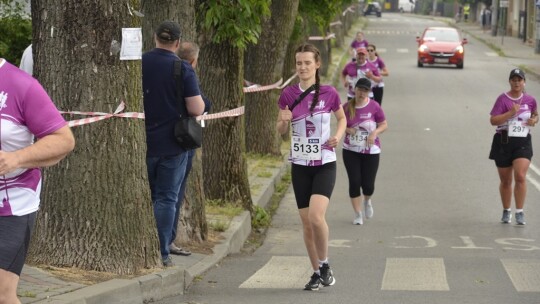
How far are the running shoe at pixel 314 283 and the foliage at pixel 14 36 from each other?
325 inches

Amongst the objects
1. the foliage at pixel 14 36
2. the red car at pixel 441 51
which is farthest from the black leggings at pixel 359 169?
the red car at pixel 441 51

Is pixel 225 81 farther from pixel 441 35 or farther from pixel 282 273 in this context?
pixel 441 35

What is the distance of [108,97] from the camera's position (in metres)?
8.96

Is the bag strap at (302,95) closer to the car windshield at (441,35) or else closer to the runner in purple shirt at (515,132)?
the runner in purple shirt at (515,132)

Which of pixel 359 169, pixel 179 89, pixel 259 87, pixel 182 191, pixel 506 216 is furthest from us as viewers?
pixel 259 87

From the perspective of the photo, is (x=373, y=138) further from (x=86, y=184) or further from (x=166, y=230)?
(x=86, y=184)

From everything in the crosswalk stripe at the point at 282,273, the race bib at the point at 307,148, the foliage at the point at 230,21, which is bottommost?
the crosswalk stripe at the point at 282,273

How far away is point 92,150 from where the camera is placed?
898 cm

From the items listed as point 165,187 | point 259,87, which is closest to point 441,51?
point 259,87

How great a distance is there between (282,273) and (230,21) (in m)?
3.33

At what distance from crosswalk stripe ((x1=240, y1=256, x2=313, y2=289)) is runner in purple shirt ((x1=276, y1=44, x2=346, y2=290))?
36 cm

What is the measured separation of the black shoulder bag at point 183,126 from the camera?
9.51m

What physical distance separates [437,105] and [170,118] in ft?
71.9

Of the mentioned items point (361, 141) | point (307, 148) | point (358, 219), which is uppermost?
point (307, 148)
